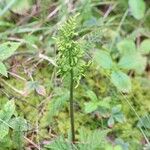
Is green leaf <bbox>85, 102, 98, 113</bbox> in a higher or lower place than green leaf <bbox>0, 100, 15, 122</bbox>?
higher

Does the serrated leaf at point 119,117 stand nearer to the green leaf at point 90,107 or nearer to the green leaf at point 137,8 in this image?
the green leaf at point 90,107

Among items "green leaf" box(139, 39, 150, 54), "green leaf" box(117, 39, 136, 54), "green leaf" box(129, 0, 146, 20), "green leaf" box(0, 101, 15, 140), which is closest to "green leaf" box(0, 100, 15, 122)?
"green leaf" box(0, 101, 15, 140)

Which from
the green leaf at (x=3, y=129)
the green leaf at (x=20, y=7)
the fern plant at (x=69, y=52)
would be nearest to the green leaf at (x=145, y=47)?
the green leaf at (x=20, y=7)

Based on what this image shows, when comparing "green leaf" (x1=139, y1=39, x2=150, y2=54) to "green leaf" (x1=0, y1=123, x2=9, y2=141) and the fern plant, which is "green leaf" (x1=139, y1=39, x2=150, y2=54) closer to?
the fern plant

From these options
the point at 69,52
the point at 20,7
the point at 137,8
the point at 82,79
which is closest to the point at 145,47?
the point at 137,8

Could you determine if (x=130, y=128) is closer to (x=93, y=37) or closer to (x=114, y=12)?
(x=93, y=37)
